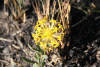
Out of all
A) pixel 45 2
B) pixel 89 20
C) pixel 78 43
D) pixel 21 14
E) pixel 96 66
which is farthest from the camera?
pixel 21 14

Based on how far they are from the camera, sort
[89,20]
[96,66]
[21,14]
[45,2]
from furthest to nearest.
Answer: [21,14], [89,20], [96,66], [45,2]

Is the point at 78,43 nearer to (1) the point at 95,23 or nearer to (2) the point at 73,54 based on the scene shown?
(2) the point at 73,54

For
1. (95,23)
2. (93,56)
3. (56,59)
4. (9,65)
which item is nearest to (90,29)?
(95,23)

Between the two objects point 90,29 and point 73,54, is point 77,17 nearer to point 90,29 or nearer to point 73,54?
point 90,29

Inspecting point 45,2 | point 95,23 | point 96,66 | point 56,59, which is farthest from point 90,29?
point 45,2

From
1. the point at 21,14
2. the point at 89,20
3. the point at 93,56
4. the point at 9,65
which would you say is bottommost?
the point at 9,65

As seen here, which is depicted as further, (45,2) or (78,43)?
(78,43)

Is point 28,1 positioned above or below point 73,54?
above

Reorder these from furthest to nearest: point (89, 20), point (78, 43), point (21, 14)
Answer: point (21, 14) → point (89, 20) → point (78, 43)

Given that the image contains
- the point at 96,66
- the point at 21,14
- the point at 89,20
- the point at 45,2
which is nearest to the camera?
the point at 45,2
